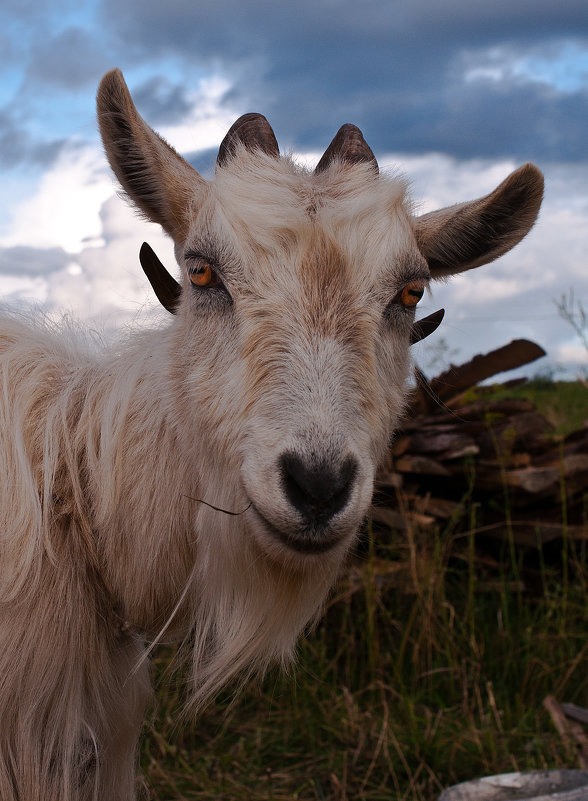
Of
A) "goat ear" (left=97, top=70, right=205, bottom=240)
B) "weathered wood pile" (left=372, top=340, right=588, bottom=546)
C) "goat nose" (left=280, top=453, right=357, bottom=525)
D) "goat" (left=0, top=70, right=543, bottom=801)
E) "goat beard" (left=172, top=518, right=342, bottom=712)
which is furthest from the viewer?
"weathered wood pile" (left=372, top=340, right=588, bottom=546)

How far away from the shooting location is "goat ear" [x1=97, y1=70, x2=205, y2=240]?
247 cm

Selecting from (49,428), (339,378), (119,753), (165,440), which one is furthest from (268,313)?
(119,753)

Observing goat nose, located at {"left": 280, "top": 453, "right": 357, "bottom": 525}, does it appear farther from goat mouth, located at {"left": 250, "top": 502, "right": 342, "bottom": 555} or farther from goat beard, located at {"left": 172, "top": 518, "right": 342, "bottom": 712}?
goat beard, located at {"left": 172, "top": 518, "right": 342, "bottom": 712}

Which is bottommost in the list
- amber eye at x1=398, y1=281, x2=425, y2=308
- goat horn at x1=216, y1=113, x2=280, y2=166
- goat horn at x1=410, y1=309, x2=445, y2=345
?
amber eye at x1=398, y1=281, x2=425, y2=308

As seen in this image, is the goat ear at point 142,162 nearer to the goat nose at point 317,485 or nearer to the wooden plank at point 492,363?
the goat nose at point 317,485

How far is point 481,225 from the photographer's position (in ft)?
9.11

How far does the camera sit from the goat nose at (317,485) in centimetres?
186

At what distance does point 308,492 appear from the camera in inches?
73.9

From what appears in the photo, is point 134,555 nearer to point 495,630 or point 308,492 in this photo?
point 308,492

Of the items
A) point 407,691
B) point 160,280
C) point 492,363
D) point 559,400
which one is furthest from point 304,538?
point 559,400

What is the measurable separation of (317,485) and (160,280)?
1.24 metres

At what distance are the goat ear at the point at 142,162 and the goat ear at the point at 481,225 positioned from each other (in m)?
0.84

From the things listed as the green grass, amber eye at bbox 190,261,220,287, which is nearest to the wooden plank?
the green grass

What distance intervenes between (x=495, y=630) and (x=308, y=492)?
11.4 feet
